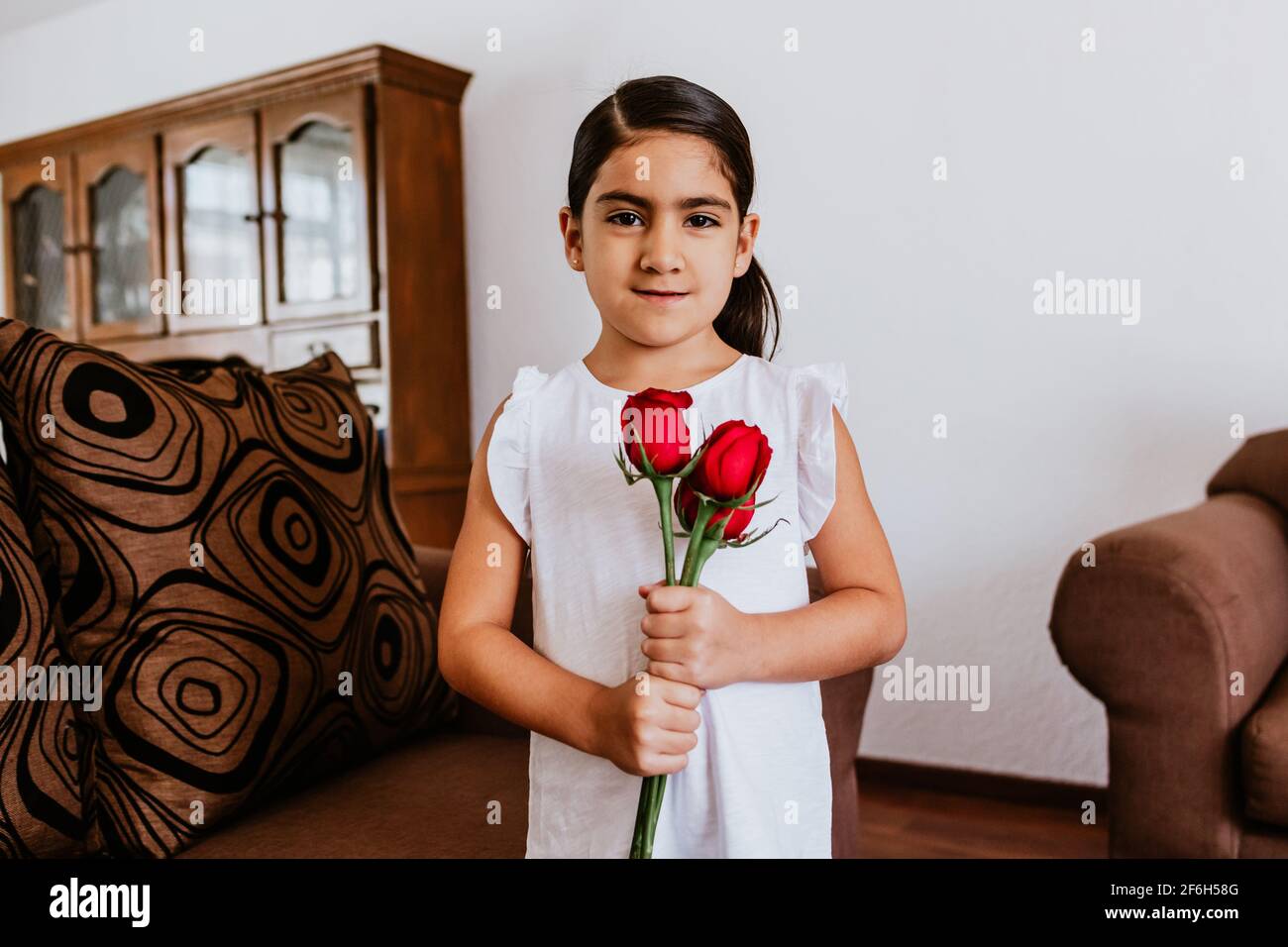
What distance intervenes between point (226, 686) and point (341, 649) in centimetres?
14

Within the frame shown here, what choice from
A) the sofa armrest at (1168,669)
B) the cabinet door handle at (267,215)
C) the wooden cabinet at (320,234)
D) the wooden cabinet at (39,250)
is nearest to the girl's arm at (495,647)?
the sofa armrest at (1168,669)

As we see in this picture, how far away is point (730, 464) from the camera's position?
1.79 feet

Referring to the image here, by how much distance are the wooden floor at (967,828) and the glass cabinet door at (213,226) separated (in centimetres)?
204

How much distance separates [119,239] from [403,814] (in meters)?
2.82

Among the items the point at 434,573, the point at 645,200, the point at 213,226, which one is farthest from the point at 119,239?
the point at 645,200

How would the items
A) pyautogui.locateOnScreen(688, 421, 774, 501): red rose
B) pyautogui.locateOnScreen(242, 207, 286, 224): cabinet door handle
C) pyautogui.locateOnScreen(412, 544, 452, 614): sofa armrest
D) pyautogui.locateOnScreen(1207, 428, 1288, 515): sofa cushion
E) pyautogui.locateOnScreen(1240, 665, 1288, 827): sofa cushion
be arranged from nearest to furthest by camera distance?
pyautogui.locateOnScreen(688, 421, 774, 501): red rose < pyautogui.locateOnScreen(1240, 665, 1288, 827): sofa cushion < pyautogui.locateOnScreen(412, 544, 452, 614): sofa armrest < pyautogui.locateOnScreen(1207, 428, 1288, 515): sofa cushion < pyautogui.locateOnScreen(242, 207, 286, 224): cabinet door handle

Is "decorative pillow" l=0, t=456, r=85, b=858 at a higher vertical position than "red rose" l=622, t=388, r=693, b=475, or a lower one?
lower

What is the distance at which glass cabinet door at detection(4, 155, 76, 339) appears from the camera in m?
3.38

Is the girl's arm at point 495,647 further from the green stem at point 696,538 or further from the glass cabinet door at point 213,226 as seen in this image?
the glass cabinet door at point 213,226

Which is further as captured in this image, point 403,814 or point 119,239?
point 119,239

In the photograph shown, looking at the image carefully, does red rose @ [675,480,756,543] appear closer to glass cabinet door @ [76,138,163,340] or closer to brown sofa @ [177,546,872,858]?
brown sofa @ [177,546,872,858]

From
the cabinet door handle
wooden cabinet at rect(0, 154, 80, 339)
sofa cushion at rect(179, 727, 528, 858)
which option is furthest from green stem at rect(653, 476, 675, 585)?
wooden cabinet at rect(0, 154, 80, 339)

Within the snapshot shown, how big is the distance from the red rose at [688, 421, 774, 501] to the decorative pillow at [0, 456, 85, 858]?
0.64m

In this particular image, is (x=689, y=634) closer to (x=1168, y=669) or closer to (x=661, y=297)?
(x=661, y=297)
